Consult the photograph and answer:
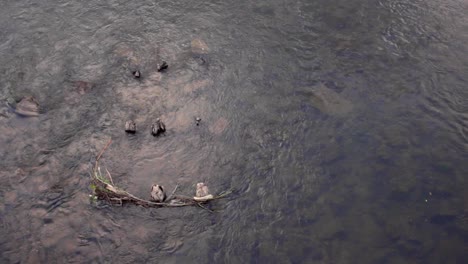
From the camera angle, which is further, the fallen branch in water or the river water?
the fallen branch in water

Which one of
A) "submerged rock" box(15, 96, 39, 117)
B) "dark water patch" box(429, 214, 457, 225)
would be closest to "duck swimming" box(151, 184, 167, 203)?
"submerged rock" box(15, 96, 39, 117)

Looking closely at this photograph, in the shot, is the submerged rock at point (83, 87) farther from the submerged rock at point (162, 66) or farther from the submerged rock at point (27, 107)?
the submerged rock at point (162, 66)

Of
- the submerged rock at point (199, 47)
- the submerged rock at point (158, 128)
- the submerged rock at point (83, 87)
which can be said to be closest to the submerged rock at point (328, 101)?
the submerged rock at point (199, 47)

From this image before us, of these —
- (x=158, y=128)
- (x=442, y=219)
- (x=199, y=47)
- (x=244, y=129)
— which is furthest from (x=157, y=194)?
(x=442, y=219)

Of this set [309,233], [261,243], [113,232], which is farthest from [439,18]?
[113,232]

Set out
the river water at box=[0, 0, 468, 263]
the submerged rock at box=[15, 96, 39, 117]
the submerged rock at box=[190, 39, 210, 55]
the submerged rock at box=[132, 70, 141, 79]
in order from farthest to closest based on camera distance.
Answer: the submerged rock at box=[190, 39, 210, 55] → the submerged rock at box=[132, 70, 141, 79] → the submerged rock at box=[15, 96, 39, 117] → the river water at box=[0, 0, 468, 263]

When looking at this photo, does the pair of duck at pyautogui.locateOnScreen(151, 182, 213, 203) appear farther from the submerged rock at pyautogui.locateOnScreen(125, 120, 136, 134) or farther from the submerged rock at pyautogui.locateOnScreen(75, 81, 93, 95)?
the submerged rock at pyautogui.locateOnScreen(75, 81, 93, 95)

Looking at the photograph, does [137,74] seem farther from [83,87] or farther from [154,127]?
[154,127]
